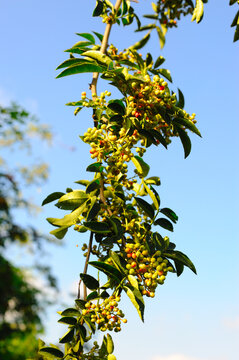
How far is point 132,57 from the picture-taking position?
1671 millimetres

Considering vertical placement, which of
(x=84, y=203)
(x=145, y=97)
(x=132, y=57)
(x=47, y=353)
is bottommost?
(x=47, y=353)

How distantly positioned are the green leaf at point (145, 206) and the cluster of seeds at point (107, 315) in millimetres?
335

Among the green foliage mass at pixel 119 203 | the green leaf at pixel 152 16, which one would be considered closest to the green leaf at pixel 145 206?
the green foliage mass at pixel 119 203

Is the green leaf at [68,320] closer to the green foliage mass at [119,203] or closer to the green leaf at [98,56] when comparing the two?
the green foliage mass at [119,203]

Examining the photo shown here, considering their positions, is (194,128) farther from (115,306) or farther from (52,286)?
(52,286)

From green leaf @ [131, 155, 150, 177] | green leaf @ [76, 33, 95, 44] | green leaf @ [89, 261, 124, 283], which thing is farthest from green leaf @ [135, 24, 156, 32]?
green leaf @ [89, 261, 124, 283]

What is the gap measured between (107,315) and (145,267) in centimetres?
20

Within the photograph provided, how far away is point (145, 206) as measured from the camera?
55.9 inches

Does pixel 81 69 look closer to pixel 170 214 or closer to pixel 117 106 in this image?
pixel 117 106

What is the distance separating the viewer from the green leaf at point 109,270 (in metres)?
1.26

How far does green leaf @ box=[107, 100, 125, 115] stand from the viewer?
56.8 inches

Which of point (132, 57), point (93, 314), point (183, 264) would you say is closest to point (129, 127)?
point (132, 57)

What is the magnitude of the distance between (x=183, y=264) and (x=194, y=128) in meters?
0.56

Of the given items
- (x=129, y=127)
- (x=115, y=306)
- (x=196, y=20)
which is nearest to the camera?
(x=115, y=306)
